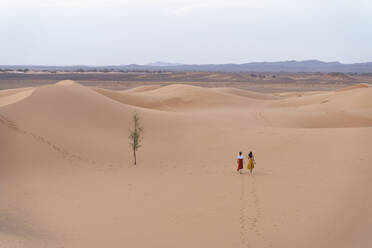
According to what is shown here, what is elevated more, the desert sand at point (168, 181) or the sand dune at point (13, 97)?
the sand dune at point (13, 97)

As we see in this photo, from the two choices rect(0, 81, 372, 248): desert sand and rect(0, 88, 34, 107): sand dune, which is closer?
rect(0, 81, 372, 248): desert sand

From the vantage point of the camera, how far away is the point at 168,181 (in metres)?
12.7

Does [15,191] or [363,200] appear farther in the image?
[15,191]

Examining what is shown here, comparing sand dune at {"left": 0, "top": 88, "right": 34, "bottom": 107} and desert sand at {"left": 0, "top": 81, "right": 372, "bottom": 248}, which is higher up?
sand dune at {"left": 0, "top": 88, "right": 34, "bottom": 107}

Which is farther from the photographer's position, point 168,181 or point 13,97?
point 13,97

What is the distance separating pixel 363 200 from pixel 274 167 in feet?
13.8

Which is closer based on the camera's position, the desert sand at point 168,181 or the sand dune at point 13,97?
the desert sand at point 168,181

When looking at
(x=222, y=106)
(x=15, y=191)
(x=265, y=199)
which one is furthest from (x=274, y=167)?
(x=222, y=106)

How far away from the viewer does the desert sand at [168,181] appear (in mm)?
8523

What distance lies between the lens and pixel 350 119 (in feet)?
88.0

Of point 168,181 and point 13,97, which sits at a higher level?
point 13,97

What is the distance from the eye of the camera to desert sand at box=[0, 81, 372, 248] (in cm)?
852

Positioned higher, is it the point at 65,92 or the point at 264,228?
the point at 65,92

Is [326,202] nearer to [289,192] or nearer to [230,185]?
[289,192]
